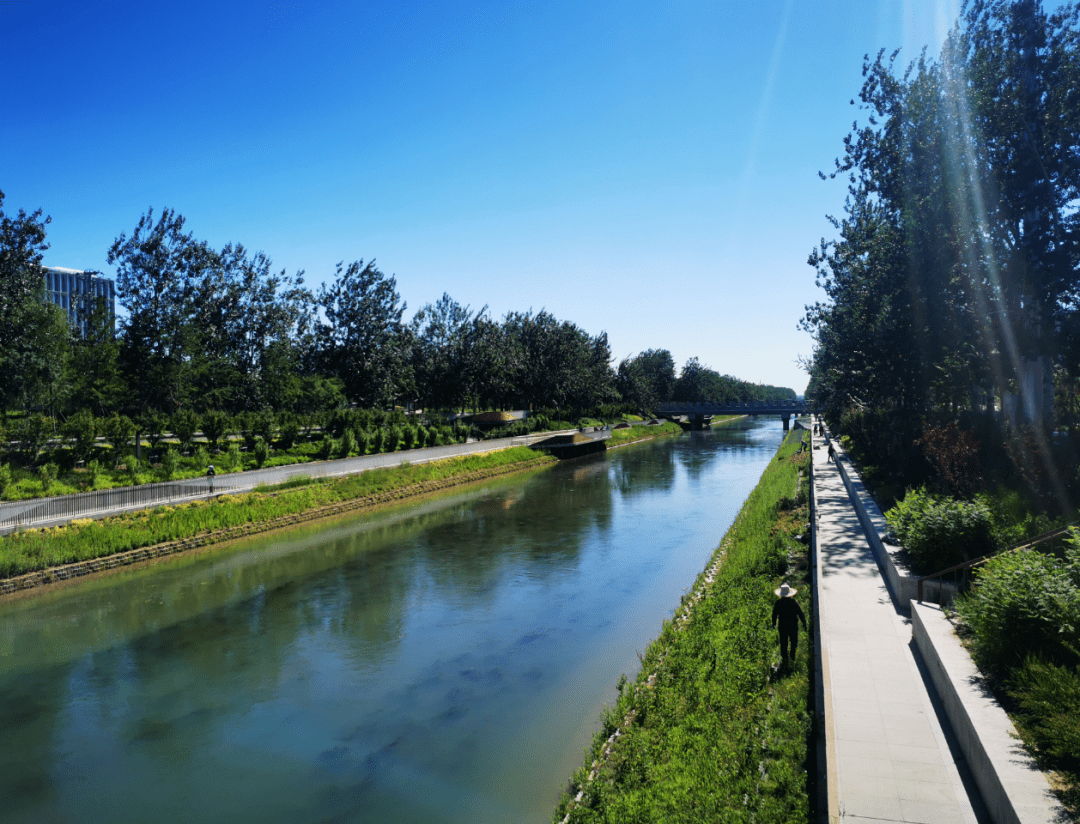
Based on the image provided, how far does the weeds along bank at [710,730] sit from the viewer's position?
7086 mm

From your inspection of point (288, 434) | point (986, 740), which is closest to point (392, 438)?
point (288, 434)

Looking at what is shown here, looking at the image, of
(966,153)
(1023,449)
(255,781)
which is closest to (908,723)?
(255,781)

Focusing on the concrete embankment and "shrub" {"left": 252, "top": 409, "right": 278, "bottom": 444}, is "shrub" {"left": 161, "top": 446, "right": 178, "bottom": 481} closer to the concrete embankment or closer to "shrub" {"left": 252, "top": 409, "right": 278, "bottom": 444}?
"shrub" {"left": 252, "top": 409, "right": 278, "bottom": 444}

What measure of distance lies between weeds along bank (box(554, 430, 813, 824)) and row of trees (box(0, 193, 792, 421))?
3194 centimetres

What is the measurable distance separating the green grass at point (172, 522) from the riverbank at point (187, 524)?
22 mm

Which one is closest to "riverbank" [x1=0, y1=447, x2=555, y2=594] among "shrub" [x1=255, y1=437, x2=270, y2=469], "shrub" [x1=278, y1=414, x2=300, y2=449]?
"shrub" [x1=255, y1=437, x2=270, y2=469]

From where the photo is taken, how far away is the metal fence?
21.1 meters

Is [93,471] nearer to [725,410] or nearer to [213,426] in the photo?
[213,426]

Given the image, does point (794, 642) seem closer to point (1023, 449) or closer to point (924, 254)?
point (1023, 449)

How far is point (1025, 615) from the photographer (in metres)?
7.48

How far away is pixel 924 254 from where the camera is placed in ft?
77.5

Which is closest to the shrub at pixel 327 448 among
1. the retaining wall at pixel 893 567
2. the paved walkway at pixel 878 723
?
the retaining wall at pixel 893 567

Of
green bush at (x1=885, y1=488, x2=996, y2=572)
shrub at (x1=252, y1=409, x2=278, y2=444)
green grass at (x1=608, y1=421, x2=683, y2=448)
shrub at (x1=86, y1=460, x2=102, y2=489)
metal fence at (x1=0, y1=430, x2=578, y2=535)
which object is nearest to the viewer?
green bush at (x1=885, y1=488, x2=996, y2=572)

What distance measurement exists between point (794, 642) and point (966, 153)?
736 inches
